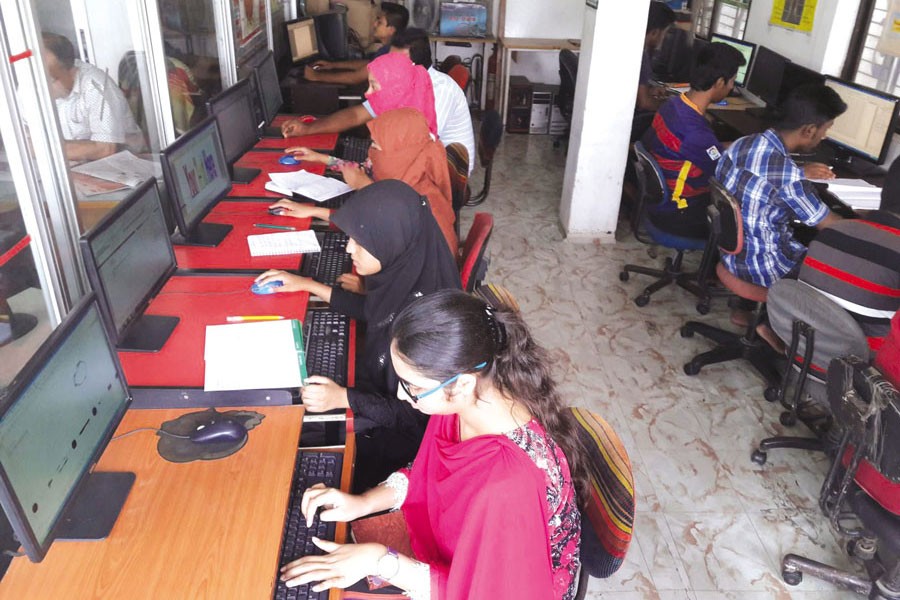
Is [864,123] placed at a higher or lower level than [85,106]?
lower

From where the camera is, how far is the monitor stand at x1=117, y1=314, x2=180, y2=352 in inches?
74.0

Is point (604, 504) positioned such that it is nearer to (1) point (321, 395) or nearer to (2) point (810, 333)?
(1) point (321, 395)

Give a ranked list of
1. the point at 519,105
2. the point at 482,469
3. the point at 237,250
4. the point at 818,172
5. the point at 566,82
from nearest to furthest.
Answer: the point at 482,469 < the point at 237,250 < the point at 818,172 < the point at 566,82 < the point at 519,105

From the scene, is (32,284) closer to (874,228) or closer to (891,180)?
(874,228)

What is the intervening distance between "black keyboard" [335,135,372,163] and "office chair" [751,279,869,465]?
2158mm

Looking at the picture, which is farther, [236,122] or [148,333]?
[236,122]

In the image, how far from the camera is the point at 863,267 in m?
2.36

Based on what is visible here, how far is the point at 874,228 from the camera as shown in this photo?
238 centimetres

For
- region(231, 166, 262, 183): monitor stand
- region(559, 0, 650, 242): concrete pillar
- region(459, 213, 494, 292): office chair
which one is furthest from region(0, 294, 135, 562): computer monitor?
region(559, 0, 650, 242): concrete pillar

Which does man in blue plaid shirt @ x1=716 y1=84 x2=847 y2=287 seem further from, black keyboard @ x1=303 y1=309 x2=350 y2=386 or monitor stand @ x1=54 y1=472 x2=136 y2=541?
monitor stand @ x1=54 y1=472 x2=136 y2=541

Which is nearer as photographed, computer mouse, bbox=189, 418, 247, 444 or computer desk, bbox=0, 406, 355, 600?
computer desk, bbox=0, 406, 355, 600

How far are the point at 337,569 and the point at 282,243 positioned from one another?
1.46 m

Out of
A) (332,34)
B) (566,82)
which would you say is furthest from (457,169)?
(566,82)

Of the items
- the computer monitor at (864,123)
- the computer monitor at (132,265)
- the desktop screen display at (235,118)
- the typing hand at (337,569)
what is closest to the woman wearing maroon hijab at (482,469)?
the typing hand at (337,569)
